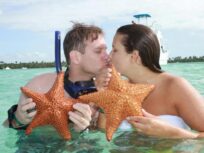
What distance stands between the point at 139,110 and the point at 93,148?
2.76 ft

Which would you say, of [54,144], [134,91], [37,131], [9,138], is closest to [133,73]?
[134,91]

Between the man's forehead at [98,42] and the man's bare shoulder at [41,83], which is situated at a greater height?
the man's forehead at [98,42]

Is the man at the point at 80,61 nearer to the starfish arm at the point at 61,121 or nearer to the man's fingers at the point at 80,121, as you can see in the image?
the starfish arm at the point at 61,121

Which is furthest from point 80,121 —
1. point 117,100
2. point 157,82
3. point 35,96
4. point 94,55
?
point 94,55

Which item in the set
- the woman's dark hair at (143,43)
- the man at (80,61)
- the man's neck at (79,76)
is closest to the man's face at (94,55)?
the man at (80,61)

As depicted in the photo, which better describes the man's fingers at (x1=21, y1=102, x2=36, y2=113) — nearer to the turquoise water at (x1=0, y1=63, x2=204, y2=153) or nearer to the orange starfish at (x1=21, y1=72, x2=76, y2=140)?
the orange starfish at (x1=21, y1=72, x2=76, y2=140)

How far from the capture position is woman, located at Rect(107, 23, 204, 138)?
3719mm

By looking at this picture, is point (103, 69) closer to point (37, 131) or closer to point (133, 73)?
point (133, 73)

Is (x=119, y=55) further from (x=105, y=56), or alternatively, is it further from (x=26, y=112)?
(x=26, y=112)

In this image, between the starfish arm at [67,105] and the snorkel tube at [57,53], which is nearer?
the starfish arm at [67,105]

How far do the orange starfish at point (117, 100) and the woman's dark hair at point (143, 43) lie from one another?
1.39 feet

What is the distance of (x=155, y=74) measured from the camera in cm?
404

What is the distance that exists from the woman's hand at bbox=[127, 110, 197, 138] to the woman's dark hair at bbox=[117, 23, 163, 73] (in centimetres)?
64

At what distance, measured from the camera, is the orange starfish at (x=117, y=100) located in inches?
136
